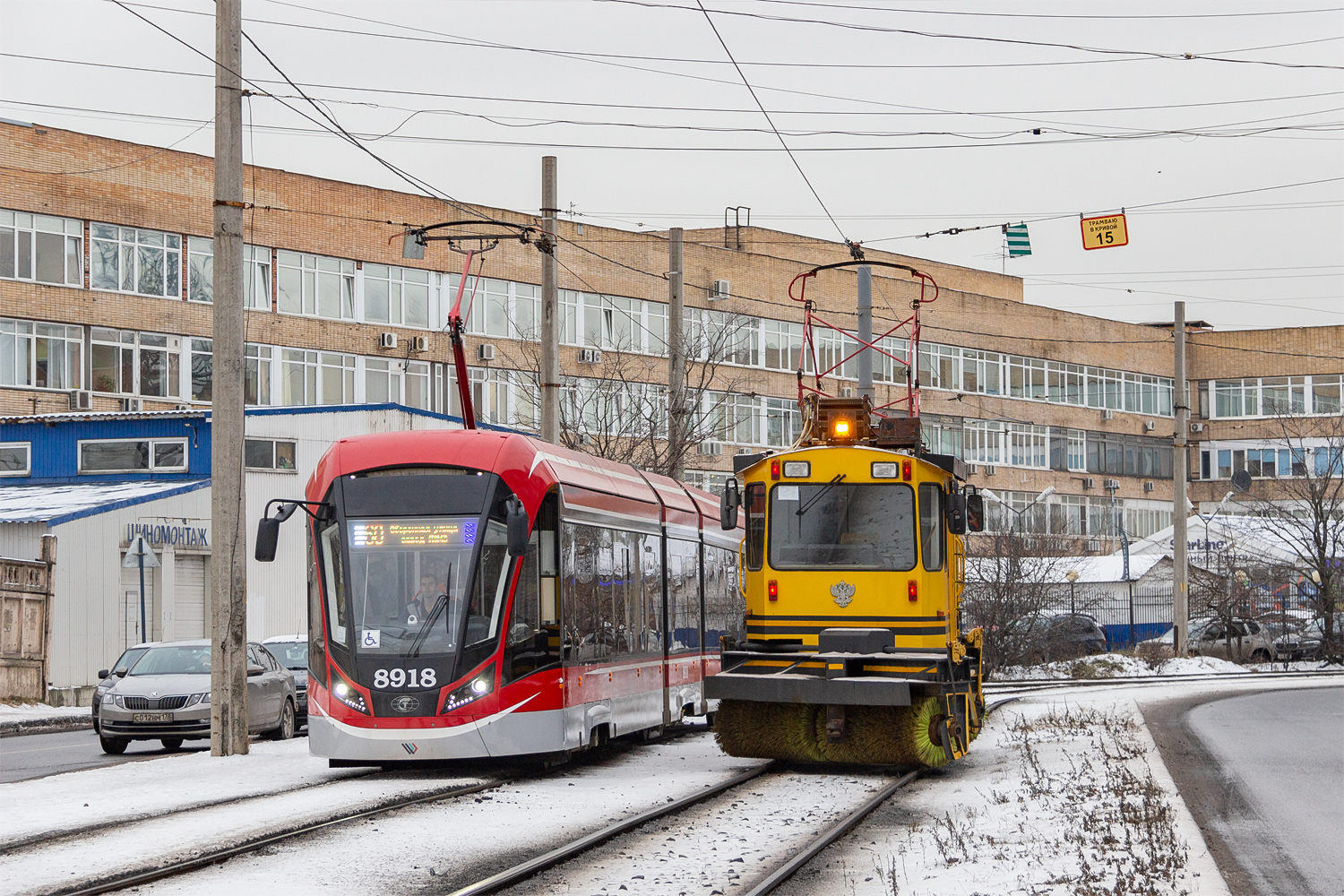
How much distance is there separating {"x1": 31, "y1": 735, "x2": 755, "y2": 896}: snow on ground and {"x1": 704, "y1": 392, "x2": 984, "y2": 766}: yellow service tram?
1053mm

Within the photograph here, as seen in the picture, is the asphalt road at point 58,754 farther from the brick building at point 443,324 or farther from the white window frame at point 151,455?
the white window frame at point 151,455

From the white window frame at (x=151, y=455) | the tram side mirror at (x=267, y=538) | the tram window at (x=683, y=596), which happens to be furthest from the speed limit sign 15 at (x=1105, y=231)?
the tram side mirror at (x=267, y=538)

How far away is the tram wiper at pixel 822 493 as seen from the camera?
659 inches

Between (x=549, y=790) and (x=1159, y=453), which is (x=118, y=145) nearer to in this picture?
(x=549, y=790)

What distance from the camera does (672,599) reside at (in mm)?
20438

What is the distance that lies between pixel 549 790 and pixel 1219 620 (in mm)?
36491

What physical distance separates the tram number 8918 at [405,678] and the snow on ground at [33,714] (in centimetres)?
1553

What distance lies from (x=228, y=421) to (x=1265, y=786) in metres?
10.8

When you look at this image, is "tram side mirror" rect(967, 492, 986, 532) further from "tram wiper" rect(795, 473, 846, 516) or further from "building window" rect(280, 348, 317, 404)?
"building window" rect(280, 348, 317, 404)

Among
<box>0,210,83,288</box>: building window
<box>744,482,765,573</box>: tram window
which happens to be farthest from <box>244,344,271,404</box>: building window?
<box>744,482,765,573</box>: tram window

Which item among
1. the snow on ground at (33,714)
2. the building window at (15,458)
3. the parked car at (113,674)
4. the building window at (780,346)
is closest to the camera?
the parked car at (113,674)

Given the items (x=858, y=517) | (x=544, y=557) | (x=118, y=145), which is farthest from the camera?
(x=118, y=145)

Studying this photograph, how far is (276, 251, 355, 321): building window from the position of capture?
1939 inches

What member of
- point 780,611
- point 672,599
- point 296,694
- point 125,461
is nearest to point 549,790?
point 780,611
